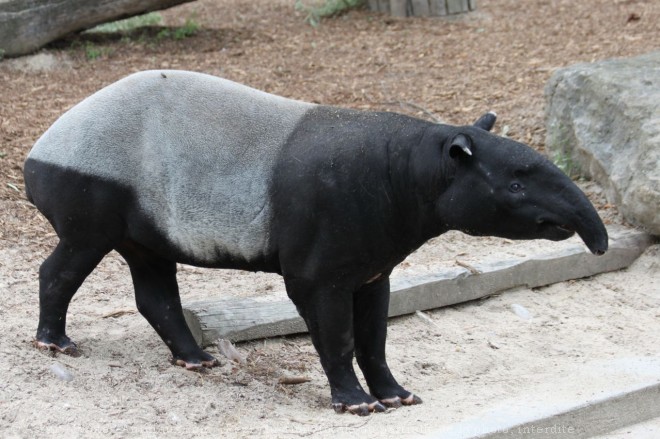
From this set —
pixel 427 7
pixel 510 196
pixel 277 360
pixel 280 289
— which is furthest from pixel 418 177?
pixel 427 7

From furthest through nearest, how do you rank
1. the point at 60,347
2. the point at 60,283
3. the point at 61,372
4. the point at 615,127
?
the point at 615,127
the point at 60,347
the point at 60,283
the point at 61,372

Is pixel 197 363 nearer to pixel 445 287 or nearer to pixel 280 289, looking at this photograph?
pixel 280 289

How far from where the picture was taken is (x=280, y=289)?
21.3 ft

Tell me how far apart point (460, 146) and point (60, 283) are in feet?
7.04

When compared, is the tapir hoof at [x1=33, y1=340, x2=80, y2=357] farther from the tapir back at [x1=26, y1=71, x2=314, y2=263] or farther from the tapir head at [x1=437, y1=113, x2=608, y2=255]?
the tapir head at [x1=437, y1=113, x2=608, y2=255]

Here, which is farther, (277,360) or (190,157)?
(277,360)

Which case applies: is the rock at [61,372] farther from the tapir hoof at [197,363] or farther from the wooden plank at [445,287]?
the wooden plank at [445,287]

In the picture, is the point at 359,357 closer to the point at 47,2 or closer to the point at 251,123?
the point at 251,123

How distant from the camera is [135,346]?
564 cm

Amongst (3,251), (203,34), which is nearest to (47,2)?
(203,34)

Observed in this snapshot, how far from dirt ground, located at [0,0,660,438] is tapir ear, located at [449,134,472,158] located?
1217 mm

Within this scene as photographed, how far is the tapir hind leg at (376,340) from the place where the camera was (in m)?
5.09

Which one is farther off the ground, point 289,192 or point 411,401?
point 289,192

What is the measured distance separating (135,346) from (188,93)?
1.50 m
